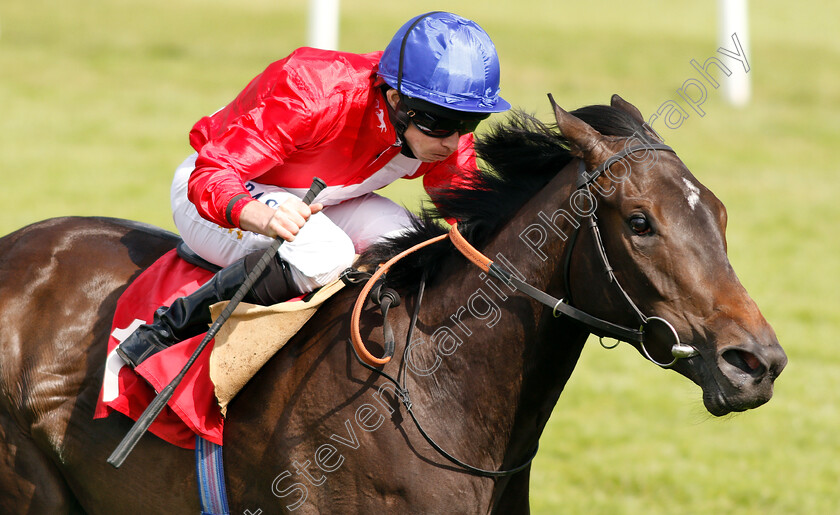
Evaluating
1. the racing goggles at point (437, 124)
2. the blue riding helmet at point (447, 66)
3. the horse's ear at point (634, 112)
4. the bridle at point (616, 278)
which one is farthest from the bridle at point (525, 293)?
the blue riding helmet at point (447, 66)

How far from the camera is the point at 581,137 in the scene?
279 centimetres

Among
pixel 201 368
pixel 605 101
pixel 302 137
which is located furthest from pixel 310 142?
pixel 605 101

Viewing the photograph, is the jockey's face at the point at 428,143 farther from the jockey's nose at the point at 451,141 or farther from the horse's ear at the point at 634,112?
the horse's ear at the point at 634,112

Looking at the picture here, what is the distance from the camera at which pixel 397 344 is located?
3.05 m

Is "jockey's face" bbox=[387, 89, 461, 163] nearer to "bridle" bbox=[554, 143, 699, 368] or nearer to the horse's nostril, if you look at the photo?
"bridle" bbox=[554, 143, 699, 368]

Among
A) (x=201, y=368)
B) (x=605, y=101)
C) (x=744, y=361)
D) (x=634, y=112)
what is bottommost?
(x=605, y=101)

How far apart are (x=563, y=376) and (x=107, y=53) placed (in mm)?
18532

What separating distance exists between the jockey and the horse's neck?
39 centimetres

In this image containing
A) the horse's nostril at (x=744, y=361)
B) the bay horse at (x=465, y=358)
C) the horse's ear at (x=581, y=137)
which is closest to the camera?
the horse's nostril at (x=744, y=361)

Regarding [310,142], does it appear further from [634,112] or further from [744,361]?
[744,361]

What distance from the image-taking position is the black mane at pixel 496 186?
9.73 feet

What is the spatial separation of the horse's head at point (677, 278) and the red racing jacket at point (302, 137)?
0.69 metres

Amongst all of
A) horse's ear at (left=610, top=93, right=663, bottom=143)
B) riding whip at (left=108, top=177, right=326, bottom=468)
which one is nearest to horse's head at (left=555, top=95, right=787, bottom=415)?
horse's ear at (left=610, top=93, right=663, bottom=143)

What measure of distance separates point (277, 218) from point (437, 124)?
26.1 inches
